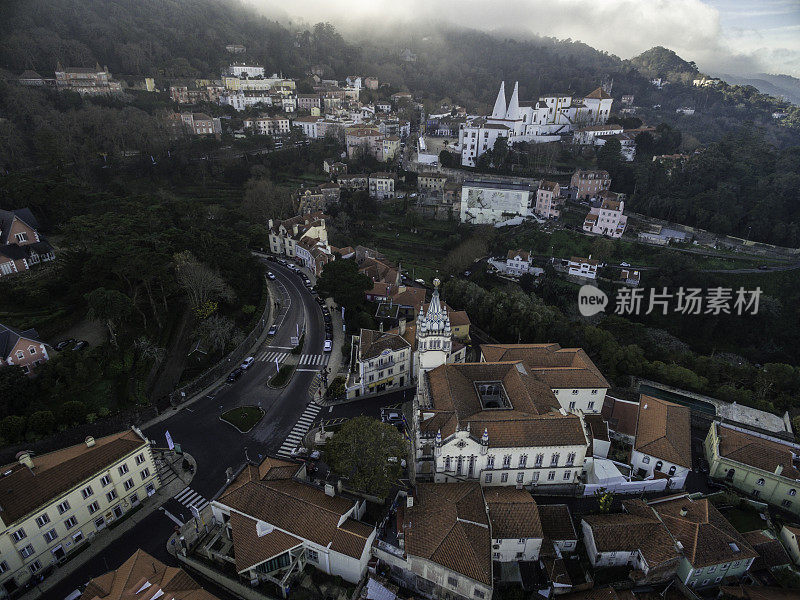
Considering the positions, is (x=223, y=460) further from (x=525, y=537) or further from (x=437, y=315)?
(x=525, y=537)

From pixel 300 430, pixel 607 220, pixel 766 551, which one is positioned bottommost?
pixel 766 551

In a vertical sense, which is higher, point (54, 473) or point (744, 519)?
point (54, 473)

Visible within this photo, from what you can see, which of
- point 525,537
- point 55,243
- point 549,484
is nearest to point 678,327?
point 549,484

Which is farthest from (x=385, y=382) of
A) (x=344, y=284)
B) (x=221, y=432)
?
(x=221, y=432)

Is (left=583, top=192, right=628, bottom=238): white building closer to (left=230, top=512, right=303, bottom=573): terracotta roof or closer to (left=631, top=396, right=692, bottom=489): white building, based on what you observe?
(left=631, top=396, right=692, bottom=489): white building

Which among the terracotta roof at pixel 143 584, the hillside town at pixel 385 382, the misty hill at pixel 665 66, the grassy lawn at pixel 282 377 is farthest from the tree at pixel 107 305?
the misty hill at pixel 665 66

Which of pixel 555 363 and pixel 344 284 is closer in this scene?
pixel 555 363

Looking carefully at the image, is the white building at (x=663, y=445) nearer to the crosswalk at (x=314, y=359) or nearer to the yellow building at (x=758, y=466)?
the yellow building at (x=758, y=466)

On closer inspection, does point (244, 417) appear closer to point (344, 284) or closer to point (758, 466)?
point (344, 284)
